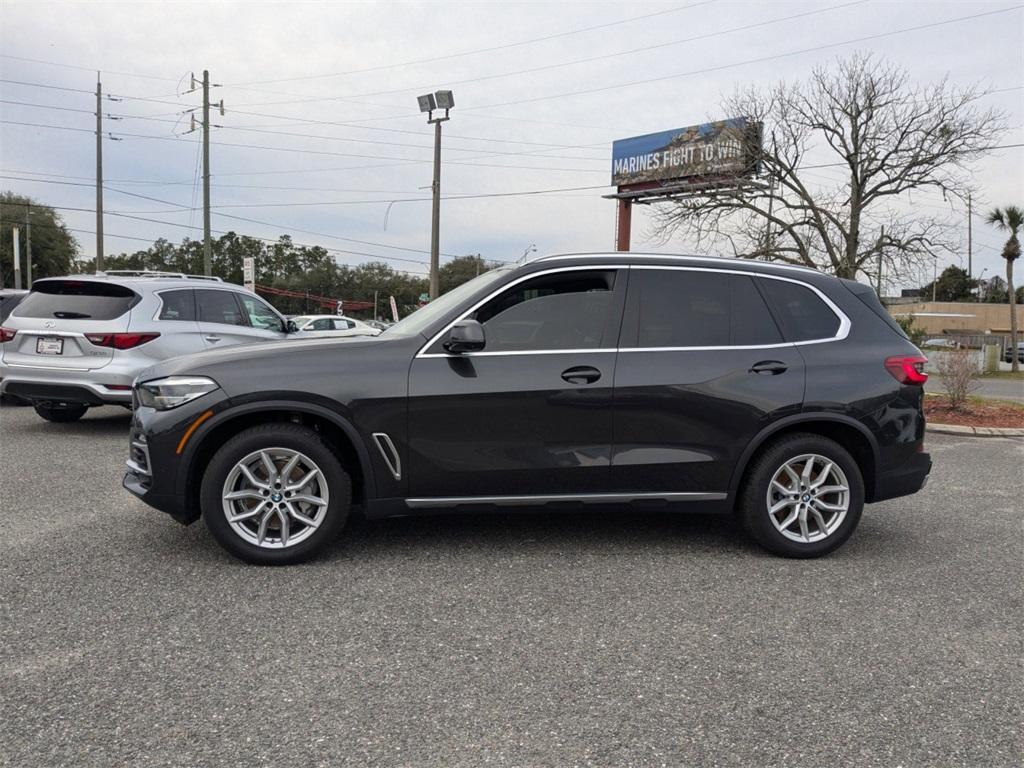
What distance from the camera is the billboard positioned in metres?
20.7

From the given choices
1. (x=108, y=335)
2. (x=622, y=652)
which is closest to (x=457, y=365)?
(x=622, y=652)

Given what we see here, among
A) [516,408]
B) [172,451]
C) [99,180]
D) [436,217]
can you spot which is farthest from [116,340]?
[99,180]

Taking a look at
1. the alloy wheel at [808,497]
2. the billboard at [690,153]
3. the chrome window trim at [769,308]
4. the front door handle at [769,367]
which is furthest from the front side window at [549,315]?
the billboard at [690,153]

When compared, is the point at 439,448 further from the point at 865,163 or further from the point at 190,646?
the point at 865,163

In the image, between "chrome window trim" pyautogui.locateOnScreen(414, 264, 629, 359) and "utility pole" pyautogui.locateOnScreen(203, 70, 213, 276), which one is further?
"utility pole" pyautogui.locateOnScreen(203, 70, 213, 276)

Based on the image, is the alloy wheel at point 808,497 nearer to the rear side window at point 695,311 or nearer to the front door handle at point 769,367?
the front door handle at point 769,367

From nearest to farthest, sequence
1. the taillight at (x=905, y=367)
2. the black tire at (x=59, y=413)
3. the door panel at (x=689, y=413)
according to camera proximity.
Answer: the door panel at (x=689, y=413) → the taillight at (x=905, y=367) → the black tire at (x=59, y=413)

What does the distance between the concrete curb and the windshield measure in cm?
852

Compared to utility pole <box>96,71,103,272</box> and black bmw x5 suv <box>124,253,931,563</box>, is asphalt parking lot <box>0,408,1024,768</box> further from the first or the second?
utility pole <box>96,71,103,272</box>

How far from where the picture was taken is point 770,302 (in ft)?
15.4

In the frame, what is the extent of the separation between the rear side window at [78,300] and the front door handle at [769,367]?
6468 mm

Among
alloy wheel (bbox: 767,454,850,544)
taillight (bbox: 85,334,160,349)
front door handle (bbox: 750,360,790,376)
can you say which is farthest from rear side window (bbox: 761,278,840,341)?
taillight (bbox: 85,334,160,349)

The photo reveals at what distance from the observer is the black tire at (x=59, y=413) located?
9.30 metres

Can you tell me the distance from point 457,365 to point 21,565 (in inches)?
99.8
